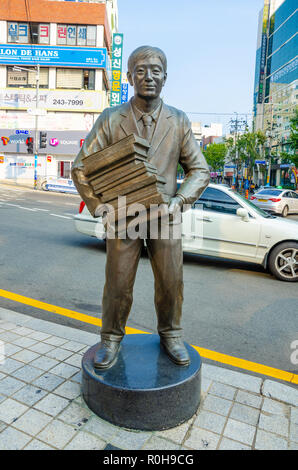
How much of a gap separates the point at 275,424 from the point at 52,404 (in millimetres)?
1446

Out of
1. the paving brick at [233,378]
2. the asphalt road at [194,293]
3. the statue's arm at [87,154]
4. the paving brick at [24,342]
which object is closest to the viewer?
the statue's arm at [87,154]

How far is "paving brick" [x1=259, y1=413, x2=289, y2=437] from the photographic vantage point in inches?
92.7

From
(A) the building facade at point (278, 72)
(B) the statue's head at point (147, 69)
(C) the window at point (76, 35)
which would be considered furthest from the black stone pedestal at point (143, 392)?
(A) the building facade at point (278, 72)

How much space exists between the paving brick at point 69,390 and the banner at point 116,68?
95.0 ft

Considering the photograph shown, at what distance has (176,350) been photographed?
2.65 m

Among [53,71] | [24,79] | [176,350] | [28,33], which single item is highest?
[28,33]

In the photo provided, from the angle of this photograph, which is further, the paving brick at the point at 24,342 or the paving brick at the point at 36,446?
the paving brick at the point at 24,342

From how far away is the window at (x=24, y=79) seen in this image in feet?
104

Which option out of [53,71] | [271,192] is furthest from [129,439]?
[53,71]

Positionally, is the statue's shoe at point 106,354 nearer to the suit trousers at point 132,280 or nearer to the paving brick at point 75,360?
the suit trousers at point 132,280

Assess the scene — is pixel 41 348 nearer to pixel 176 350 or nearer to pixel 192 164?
pixel 176 350

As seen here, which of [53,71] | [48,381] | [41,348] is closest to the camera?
[48,381]

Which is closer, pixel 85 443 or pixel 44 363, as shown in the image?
pixel 85 443

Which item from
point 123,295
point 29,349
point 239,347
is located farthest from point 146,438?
point 239,347
